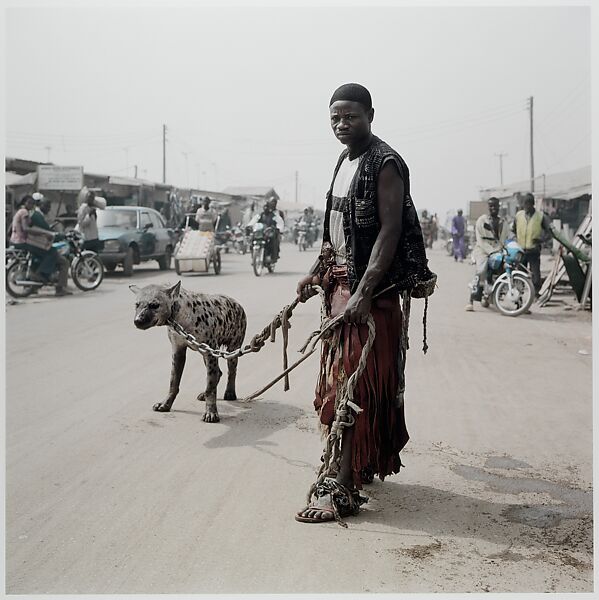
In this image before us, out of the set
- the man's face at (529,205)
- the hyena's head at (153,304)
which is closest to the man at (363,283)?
the hyena's head at (153,304)

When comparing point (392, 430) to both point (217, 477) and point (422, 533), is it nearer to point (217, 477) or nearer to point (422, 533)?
point (422, 533)

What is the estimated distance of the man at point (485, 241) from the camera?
11766mm

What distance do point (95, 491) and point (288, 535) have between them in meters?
1.17

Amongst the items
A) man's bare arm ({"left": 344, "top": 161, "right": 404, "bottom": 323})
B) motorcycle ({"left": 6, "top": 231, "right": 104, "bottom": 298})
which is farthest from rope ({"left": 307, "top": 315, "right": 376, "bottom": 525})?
motorcycle ({"left": 6, "top": 231, "right": 104, "bottom": 298})

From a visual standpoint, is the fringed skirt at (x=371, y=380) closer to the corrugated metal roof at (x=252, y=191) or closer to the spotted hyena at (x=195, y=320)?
the spotted hyena at (x=195, y=320)

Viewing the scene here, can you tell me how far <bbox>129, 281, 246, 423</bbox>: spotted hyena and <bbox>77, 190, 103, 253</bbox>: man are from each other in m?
10.2

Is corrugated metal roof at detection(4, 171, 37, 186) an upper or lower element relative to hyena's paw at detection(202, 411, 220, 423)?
upper

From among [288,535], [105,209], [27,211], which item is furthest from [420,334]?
[105,209]

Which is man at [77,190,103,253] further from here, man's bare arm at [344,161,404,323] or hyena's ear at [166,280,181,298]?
man's bare arm at [344,161,404,323]

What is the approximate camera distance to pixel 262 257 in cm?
1697

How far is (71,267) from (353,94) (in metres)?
11.2

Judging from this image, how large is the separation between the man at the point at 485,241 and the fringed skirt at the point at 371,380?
26.3 feet

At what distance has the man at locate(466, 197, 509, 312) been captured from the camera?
38.6 ft

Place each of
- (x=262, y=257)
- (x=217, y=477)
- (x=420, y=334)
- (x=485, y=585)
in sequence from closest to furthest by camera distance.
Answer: (x=485, y=585) → (x=217, y=477) → (x=420, y=334) → (x=262, y=257)
